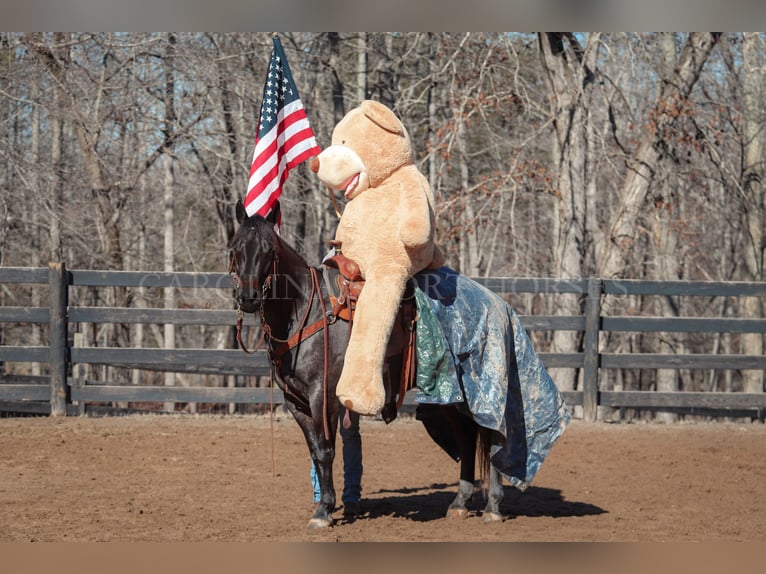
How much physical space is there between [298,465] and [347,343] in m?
2.55

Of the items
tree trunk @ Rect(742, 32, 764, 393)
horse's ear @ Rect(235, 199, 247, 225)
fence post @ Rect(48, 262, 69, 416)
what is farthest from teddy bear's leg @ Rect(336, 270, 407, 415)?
tree trunk @ Rect(742, 32, 764, 393)

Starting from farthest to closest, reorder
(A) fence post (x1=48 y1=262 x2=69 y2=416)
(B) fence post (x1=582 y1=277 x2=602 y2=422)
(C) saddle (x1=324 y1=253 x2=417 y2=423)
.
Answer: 1. (B) fence post (x1=582 y1=277 x2=602 y2=422)
2. (A) fence post (x1=48 y1=262 x2=69 y2=416)
3. (C) saddle (x1=324 y1=253 x2=417 y2=423)

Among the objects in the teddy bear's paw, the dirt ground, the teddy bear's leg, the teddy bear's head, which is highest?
the teddy bear's head

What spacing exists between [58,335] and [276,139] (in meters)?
4.91

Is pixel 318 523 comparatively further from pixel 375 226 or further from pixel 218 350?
pixel 218 350

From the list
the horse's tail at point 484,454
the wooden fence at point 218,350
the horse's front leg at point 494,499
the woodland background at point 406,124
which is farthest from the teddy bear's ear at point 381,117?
the woodland background at point 406,124

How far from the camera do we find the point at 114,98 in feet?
46.5

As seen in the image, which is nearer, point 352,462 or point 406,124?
point 352,462

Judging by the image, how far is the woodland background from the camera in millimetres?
11945

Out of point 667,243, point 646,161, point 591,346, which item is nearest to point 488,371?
point 591,346

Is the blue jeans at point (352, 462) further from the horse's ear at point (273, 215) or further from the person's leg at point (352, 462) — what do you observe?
the horse's ear at point (273, 215)

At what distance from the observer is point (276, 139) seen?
5.79 meters

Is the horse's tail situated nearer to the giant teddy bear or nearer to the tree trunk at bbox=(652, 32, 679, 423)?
the giant teddy bear

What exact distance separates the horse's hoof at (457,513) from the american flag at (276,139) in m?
2.40
